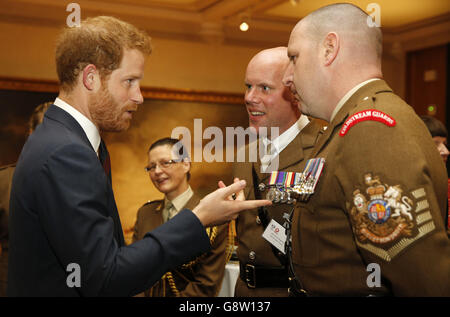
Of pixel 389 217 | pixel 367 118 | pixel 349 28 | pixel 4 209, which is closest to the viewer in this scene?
pixel 389 217

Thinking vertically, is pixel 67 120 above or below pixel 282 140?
below

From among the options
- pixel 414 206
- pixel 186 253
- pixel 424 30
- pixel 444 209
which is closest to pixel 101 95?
pixel 186 253

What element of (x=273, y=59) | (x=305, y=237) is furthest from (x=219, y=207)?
(x=273, y=59)

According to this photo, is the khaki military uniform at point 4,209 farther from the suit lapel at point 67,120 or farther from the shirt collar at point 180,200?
the suit lapel at point 67,120

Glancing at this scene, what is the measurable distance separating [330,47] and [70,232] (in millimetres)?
1033

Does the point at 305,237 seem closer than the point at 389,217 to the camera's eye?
No

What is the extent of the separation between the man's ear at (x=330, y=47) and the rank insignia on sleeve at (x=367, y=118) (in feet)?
0.89

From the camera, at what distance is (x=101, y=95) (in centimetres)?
163

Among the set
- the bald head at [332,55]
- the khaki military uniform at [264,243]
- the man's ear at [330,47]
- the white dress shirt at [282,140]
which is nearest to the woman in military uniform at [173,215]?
the khaki military uniform at [264,243]

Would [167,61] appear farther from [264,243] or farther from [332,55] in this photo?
[332,55]

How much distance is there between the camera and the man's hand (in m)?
1.64

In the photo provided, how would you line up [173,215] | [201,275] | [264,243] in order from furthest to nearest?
[173,215] → [201,275] → [264,243]

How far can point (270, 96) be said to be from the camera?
2.59m

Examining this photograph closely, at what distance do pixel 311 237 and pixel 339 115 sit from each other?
42 centimetres
